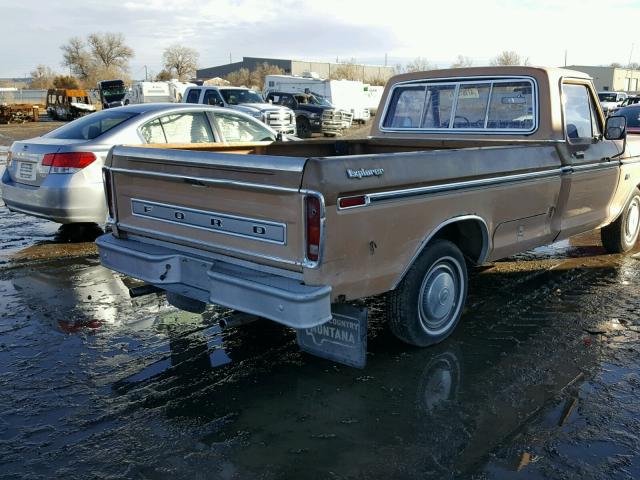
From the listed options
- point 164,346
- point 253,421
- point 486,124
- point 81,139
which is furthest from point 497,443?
point 81,139

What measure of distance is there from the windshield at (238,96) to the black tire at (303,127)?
375cm

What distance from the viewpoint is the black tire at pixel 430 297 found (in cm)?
387

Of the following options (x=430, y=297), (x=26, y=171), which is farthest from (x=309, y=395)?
(x=26, y=171)

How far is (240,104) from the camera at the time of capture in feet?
72.4

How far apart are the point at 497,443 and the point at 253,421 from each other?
1334 millimetres

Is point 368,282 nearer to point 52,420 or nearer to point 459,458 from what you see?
point 459,458

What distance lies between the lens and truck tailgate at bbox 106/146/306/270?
3227mm

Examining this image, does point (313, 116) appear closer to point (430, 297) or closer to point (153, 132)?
point (153, 132)

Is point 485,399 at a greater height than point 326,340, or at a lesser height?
lesser

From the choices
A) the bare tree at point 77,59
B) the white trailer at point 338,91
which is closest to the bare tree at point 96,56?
the bare tree at point 77,59

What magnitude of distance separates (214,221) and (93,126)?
421 cm

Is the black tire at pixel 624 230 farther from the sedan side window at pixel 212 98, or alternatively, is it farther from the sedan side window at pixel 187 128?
the sedan side window at pixel 212 98

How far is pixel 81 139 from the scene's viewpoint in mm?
6879

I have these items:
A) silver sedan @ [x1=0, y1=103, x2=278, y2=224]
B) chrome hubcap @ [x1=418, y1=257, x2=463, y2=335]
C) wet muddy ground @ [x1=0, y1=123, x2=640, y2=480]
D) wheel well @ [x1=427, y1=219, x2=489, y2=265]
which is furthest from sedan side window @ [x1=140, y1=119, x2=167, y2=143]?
chrome hubcap @ [x1=418, y1=257, x2=463, y2=335]
